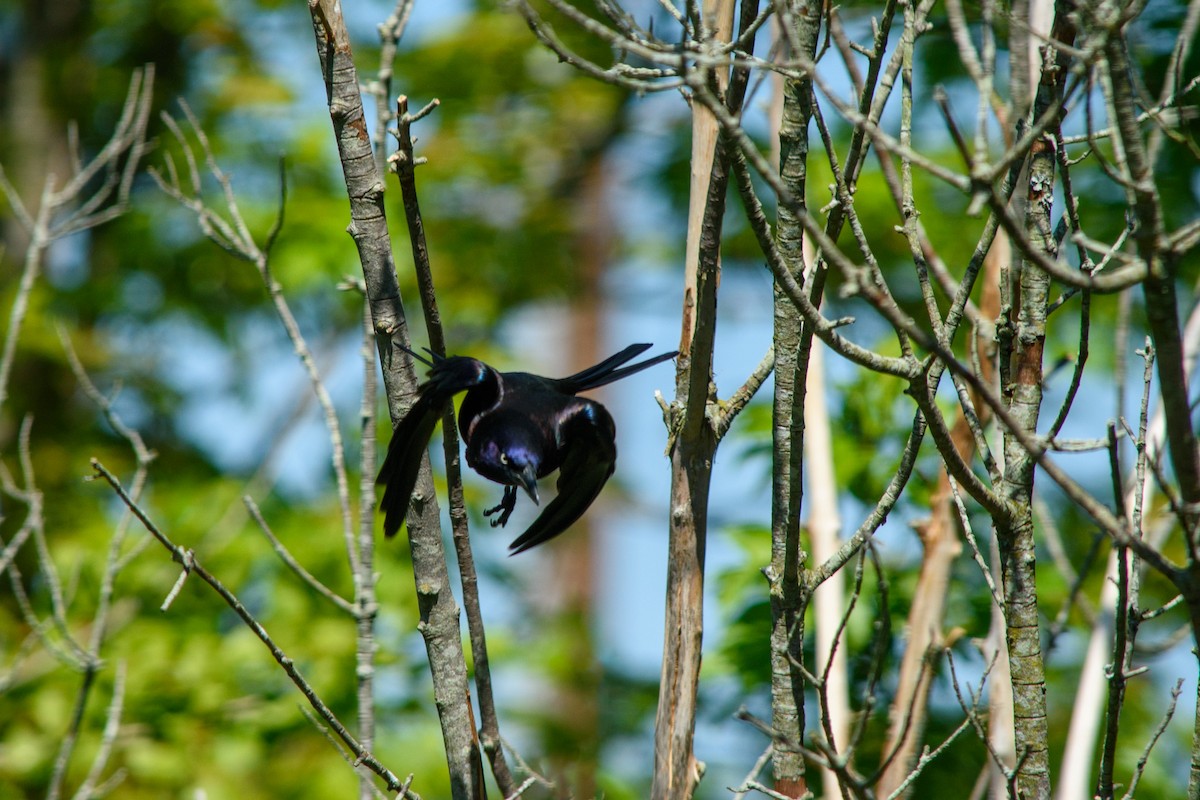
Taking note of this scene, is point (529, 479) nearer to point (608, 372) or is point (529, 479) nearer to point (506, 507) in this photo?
point (506, 507)

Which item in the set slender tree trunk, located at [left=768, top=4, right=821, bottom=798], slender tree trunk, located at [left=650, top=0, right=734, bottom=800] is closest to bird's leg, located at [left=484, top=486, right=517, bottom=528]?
slender tree trunk, located at [left=650, top=0, right=734, bottom=800]

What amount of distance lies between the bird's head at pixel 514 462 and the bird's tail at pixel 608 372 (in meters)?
0.38

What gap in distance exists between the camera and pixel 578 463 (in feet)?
11.1

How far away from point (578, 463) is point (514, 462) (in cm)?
23

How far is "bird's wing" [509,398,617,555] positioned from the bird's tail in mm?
153

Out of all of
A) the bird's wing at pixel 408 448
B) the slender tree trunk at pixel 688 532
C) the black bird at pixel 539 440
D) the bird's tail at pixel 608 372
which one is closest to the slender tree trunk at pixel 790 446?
the slender tree trunk at pixel 688 532

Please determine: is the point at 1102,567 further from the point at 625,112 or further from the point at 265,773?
the point at 625,112

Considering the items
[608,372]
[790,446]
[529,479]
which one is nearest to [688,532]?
[790,446]

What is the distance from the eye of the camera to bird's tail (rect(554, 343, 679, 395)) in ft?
11.0

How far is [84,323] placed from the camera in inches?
293

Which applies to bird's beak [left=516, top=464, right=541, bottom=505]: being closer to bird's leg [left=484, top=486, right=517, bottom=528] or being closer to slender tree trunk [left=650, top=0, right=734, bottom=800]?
bird's leg [left=484, top=486, right=517, bottom=528]

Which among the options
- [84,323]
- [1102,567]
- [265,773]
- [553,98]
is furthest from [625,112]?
[265,773]

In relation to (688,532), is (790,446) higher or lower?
higher

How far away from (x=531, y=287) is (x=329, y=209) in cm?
190
